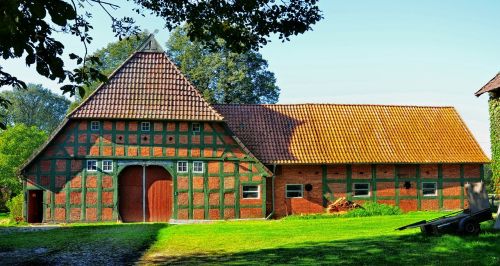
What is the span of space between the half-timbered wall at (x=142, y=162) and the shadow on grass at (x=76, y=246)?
4883 mm

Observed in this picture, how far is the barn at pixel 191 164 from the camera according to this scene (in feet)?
78.4

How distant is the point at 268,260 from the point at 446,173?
19.8 m

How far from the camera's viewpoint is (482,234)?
1191 cm

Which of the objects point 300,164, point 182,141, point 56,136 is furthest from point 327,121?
point 56,136

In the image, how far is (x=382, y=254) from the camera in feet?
35.2

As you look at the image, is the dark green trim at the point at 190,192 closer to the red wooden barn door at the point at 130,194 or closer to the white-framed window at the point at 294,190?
the red wooden barn door at the point at 130,194

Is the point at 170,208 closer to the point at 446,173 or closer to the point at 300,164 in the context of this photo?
the point at 300,164

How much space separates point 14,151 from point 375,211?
1185 inches

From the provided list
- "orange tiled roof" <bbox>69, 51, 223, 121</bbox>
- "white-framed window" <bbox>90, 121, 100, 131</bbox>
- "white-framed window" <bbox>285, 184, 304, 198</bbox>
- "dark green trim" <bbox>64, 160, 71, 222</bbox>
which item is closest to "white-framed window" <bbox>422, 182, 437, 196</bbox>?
"white-framed window" <bbox>285, 184, 304, 198</bbox>

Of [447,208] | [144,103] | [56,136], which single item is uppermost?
[144,103]

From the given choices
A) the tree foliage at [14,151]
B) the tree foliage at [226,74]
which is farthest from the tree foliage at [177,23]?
the tree foliage at [14,151]

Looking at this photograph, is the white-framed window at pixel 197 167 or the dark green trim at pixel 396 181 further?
the dark green trim at pixel 396 181

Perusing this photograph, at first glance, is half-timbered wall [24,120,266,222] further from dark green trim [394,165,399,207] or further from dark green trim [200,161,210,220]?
dark green trim [394,165,399,207]

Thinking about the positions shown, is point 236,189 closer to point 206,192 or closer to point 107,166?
point 206,192
